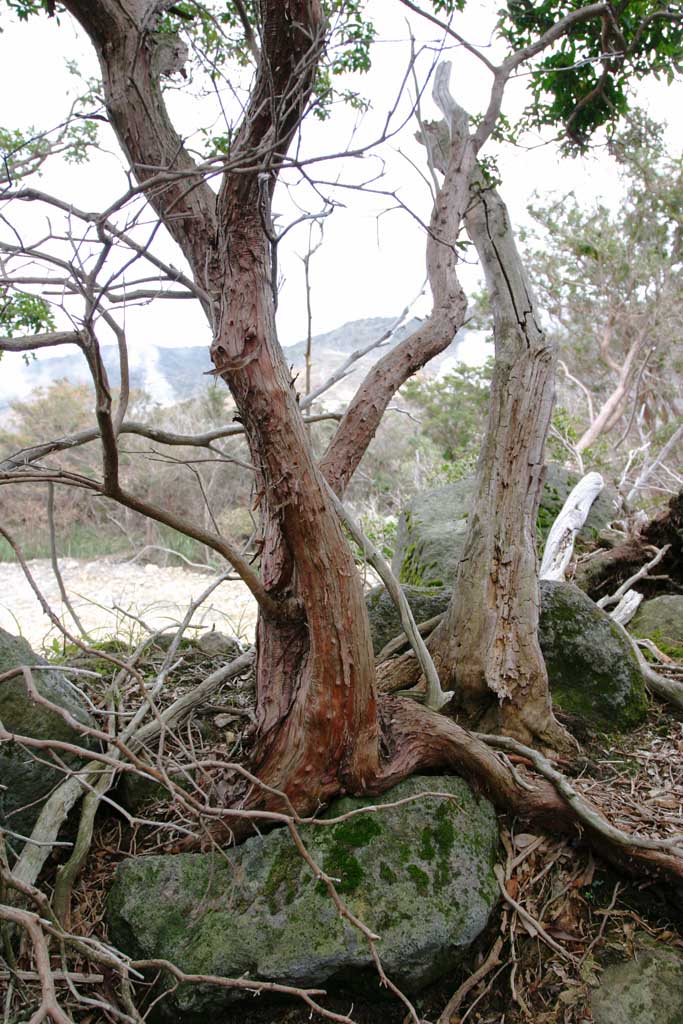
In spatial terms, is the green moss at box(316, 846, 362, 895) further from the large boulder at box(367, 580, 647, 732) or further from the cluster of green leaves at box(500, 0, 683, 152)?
the cluster of green leaves at box(500, 0, 683, 152)

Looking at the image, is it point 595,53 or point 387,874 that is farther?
point 595,53

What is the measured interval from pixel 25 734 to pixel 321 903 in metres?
1.17

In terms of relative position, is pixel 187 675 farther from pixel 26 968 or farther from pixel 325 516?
pixel 325 516

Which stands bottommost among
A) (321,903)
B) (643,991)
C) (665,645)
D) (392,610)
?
(643,991)

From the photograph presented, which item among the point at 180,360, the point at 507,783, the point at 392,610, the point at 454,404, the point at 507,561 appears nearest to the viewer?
the point at 507,783

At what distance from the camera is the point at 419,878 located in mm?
2004

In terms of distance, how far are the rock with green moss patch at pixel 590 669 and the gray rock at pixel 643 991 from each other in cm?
94

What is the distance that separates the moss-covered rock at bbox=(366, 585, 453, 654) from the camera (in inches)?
122

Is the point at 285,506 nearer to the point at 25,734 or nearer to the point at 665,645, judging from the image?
the point at 25,734

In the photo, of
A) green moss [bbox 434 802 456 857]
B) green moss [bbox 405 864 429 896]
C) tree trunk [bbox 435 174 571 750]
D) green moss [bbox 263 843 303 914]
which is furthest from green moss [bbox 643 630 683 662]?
green moss [bbox 263 843 303 914]

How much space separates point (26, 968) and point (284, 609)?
127 cm

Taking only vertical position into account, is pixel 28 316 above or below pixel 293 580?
above

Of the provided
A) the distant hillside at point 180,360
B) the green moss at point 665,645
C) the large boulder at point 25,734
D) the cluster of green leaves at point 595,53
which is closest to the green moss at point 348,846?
the large boulder at point 25,734

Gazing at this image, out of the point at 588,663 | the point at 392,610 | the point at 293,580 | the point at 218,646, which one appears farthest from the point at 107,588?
the point at 293,580
